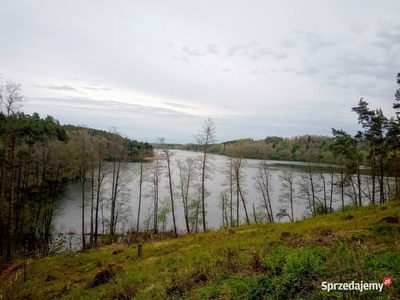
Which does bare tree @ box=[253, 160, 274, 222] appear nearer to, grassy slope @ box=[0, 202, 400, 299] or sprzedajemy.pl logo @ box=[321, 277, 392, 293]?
grassy slope @ box=[0, 202, 400, 299]

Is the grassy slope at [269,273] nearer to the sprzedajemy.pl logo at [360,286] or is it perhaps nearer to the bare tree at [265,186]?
the sprzedajemy.pl logo at [360,286]

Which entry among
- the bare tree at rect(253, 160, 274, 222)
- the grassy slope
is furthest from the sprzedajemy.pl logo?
the bare tree at rect(253, 160, 274, 222)

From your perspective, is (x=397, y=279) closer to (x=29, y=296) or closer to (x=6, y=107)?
(x=29, y=296)

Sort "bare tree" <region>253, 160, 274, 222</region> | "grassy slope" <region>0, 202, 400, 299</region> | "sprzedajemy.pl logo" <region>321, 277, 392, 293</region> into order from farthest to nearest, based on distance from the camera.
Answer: "bare tree" <region>253, 160, 274, 222</region> < "grassy slope" <region>0, 202, 400, 299</region> < "sprzedajemy.pl logo" <region>321, 277, 392, 293</region>

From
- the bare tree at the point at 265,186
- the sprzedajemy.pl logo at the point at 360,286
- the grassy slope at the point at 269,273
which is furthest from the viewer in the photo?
the bare tree at the point at 265,186

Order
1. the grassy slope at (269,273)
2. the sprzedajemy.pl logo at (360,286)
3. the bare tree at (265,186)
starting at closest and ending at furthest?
the sprzedajemy.pl logo at (360,286) < the grassy slope at (269,273) < the bare tree at (265,186)

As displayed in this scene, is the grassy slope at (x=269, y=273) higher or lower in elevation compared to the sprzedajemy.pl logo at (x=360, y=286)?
lower

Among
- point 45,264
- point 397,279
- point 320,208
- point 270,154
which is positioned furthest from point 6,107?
point 270,154

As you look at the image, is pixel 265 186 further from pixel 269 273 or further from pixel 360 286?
pixel 360 286

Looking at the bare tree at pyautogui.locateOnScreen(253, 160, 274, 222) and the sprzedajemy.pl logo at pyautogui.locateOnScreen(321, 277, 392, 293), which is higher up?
the sprzedajemy.pl logo at pyautogui.locateOnScreen(321, 277, 392, 293)

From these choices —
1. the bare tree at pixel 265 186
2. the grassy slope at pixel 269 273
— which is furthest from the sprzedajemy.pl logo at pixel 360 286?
the bare tree at pixel 265 186

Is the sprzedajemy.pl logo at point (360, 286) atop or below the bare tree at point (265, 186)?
atop

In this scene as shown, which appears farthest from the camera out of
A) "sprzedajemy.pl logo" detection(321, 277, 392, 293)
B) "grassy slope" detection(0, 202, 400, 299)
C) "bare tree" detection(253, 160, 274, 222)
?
"bare tree" detection(253, 160, 274, 222)

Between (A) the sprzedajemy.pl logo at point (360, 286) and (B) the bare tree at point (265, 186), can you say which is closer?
(A) the sprzedajemy.pl logo at point (360, 286)
